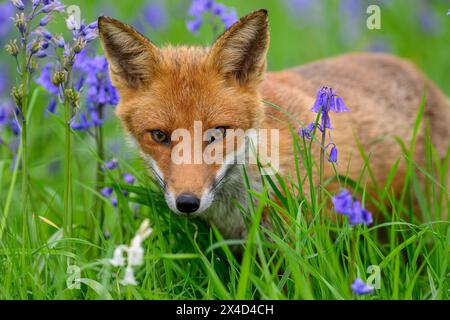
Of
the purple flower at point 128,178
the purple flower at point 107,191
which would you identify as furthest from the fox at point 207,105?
the purple flower at point 107,191

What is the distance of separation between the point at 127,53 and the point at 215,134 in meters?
0.83

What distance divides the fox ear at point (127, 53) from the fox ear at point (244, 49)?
15.9 inches

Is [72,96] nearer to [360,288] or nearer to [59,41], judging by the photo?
[59,41]

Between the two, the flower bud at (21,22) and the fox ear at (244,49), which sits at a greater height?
the flower bud at (21,22)

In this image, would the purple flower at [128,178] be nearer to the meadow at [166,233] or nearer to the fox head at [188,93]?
the meadow at [166,233]

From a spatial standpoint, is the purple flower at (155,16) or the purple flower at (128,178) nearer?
the purple flower at (128,178)

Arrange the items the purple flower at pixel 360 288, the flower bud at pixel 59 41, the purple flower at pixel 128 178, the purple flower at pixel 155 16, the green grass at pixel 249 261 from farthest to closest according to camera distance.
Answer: the purple flower at pixel 155 16 < the purple flower at pixel 128 178 < the flower bud at pixel 59 41 < the green grass at pixel 249 261 < the purple flower at pixel 360 288

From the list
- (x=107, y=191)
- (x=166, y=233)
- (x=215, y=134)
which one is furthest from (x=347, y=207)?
(x=107, y=191)

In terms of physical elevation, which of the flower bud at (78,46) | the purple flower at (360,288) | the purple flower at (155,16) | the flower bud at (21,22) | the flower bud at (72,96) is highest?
the purple flower at (155,16)

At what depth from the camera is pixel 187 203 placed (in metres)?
3.63

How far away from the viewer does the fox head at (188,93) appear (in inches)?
155

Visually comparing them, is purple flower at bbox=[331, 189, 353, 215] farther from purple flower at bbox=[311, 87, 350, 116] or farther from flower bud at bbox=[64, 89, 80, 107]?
flower bud at bbox=[64, 89, 80, 107]

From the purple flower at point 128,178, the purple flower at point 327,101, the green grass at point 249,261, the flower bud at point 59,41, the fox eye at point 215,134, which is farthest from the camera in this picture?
the purple flower at point 128,178
